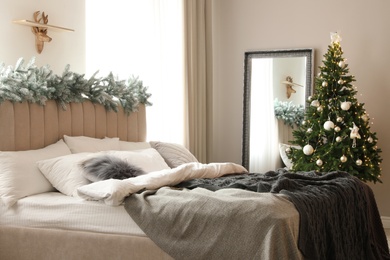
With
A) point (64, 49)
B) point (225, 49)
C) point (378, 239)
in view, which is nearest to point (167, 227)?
point (378, 239)

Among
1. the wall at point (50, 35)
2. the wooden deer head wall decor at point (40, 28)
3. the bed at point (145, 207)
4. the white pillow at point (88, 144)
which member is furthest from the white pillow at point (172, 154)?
the wooden deer head wall decor at point (40, 28)

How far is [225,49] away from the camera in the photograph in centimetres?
719

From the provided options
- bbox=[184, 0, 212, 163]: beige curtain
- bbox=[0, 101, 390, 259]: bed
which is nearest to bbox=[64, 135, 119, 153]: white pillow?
bbox=[0, 101, 390, 259]: bed

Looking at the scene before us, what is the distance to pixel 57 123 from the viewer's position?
15.7 feet

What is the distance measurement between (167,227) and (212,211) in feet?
0.94

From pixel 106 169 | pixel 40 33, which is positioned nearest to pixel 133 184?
pixel 106 169

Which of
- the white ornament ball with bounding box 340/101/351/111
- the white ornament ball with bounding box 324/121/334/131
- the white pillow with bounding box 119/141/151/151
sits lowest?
the white pillow with bounding box 119/141/151/151

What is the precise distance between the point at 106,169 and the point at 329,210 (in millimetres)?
1466

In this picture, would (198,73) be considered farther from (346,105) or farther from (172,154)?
(346,105)

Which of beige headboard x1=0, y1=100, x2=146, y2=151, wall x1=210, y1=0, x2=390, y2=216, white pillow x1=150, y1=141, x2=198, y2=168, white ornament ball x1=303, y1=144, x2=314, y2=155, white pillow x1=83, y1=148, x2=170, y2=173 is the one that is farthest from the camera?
wall x1=210, y1=0, x2=390, y2=216

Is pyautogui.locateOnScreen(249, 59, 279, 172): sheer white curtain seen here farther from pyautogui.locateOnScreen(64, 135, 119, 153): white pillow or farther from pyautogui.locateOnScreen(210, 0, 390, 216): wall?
pyautogui.locateOnScreen(64, 135, 119, 153): white pillow

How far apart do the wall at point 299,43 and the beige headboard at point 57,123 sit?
1.70 meters

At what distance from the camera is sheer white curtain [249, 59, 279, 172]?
22.3ft

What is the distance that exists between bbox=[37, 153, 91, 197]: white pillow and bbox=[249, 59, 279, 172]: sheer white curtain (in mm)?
2903
